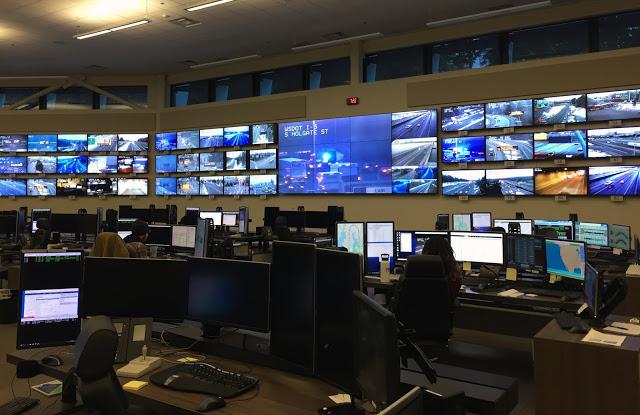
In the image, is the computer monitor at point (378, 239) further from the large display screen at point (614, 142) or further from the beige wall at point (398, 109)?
the large display screen at point (614, 142)

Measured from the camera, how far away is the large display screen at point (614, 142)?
7258mm

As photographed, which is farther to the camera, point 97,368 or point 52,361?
point 52,361

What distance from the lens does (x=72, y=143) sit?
1234 cm

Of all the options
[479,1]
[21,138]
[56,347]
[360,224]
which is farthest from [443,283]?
[21,138]

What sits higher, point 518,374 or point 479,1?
point 479,1

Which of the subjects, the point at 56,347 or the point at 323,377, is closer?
the point at 323,377

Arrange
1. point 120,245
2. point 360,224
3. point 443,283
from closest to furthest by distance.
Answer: point 120,245 < point 443,283 < point 360,224

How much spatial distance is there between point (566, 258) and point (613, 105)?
3.78 meters

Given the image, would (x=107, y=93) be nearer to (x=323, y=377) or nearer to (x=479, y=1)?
(x=479, y=1)

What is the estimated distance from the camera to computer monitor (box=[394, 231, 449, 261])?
6.00 m

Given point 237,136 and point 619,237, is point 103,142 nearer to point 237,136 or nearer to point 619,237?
point 237,136

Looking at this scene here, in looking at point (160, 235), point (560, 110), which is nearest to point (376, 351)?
point (160, 235)

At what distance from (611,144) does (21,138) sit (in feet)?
40.0

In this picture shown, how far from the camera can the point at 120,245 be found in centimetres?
394
